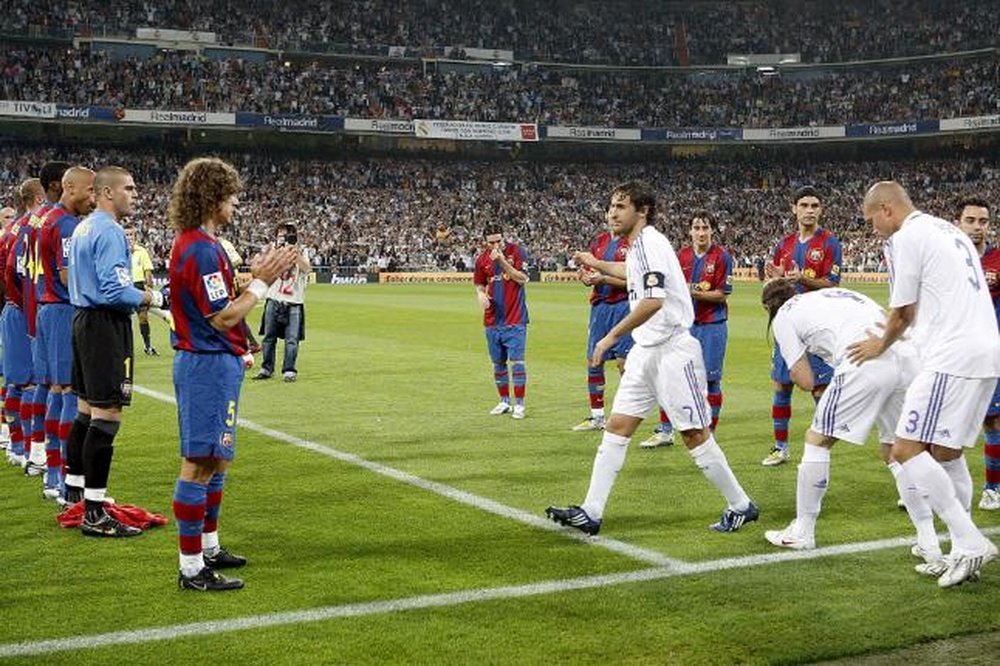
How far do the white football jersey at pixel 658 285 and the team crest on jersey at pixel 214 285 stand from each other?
8.75 ft

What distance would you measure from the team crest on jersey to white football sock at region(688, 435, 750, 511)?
122 inches

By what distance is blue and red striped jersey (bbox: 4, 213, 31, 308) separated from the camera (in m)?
8.78

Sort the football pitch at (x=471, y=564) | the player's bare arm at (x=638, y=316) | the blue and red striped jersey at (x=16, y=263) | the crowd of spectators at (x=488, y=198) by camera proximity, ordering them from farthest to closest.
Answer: the crowd of spectators at (x=488, y=198) < the blue and red striped jersey at (x=16, y=263) < the player's bare arm at (x=638, y=316) < the football pitch at (x=471, y=564)

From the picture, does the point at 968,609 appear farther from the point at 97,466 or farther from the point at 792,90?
the point at 792,90

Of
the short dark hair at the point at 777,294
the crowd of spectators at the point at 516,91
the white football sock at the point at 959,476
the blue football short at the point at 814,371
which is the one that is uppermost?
the crowd of spectators at the point at 516,91

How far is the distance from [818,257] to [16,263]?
6.68 metres

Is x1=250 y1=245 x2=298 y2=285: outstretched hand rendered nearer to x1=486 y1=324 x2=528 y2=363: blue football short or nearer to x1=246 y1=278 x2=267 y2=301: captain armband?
x1=246 y1=278 x2=267 y2=301: captain armband

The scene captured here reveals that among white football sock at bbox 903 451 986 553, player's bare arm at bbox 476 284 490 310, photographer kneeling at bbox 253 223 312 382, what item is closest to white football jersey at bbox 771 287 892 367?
white football sock at bbox 903 451 986 553

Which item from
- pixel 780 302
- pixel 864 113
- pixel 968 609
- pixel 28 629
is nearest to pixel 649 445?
pixel 780 302

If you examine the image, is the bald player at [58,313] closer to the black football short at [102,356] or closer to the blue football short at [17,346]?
the black football short at [102,356]

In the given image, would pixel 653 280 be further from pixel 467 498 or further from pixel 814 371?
pixel 814 371

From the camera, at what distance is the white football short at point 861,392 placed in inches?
255

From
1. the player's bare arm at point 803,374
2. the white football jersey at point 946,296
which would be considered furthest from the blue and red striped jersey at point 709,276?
the white football jersey at point 946,296

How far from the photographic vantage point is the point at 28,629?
17.7 feet
